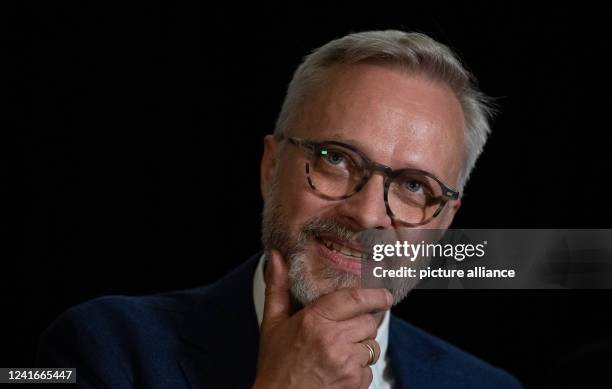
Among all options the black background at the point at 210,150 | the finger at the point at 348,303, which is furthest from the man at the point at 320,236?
the black background at the point at 210,150

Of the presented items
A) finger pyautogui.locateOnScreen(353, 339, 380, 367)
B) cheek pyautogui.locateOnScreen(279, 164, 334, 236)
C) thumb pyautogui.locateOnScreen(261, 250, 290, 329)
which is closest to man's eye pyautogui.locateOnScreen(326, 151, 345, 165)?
cheek pyautogui.locateOnScreen(279, 164, 334, 236)

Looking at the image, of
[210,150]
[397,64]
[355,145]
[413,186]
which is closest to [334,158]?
[355,145]

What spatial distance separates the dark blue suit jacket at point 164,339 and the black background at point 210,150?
973 mm

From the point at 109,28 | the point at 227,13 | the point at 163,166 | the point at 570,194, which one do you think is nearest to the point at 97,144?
the point at 163,166

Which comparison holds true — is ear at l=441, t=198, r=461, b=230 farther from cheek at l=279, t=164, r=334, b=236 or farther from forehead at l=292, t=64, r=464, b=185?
cheek at l=279, t=164, r=334, b=236

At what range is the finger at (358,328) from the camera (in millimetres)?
2359

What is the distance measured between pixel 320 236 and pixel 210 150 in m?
1.50

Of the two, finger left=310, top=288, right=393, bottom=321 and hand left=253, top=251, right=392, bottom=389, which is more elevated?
finger left=310, top=288, right=393, bottom=321

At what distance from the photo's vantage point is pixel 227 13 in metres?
3.86

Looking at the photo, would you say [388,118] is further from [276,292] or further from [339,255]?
[276,292]

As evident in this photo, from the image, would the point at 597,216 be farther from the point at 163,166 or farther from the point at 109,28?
the point at 109,28

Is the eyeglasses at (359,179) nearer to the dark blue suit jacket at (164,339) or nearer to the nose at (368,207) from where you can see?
the nose at (368,207)

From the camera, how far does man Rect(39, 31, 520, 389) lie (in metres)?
2.38

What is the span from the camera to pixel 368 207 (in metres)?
2.50
